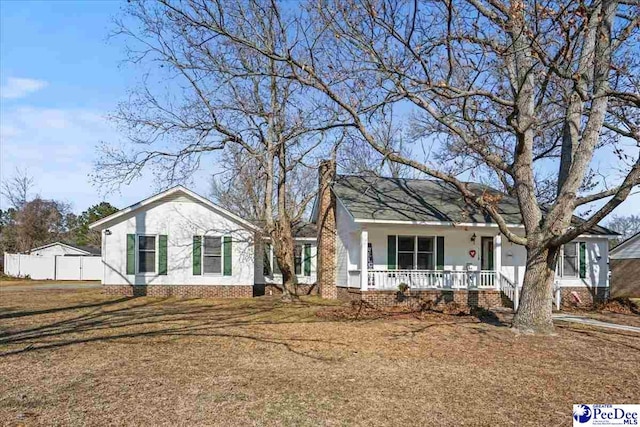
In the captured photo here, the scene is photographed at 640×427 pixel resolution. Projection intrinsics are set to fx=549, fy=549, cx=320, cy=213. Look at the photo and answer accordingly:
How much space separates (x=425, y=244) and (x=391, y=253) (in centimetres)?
134

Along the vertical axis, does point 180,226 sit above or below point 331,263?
above

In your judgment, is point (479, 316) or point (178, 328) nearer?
point (178, 328)

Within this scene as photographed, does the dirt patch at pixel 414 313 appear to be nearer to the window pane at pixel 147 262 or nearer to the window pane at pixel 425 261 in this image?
the window pane at pixel 425 261

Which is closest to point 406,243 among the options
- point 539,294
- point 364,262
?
point 364,262

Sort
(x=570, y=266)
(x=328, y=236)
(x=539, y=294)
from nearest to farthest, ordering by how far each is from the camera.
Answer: (x=539, y=294) → (x=570, y=266) → (x=328, y=236)

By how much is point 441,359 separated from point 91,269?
3365cm

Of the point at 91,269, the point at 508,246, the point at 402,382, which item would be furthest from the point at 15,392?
the point at 91,269

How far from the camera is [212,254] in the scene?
21.9 metres

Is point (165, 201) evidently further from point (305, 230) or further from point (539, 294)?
point (539, 294)

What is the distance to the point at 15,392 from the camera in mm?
6469

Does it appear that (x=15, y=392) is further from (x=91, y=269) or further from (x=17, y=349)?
(x=91, y=269)

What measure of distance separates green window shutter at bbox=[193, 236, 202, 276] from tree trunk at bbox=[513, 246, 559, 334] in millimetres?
13247

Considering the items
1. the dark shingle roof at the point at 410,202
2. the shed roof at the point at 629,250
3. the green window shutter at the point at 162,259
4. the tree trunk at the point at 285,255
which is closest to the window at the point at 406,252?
the dark shingle roof at the point at 410,202

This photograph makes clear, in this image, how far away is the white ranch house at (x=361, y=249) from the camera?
18.5 m
